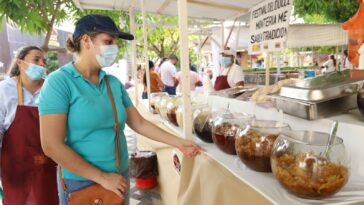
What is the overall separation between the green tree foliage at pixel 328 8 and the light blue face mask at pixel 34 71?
5511 mm

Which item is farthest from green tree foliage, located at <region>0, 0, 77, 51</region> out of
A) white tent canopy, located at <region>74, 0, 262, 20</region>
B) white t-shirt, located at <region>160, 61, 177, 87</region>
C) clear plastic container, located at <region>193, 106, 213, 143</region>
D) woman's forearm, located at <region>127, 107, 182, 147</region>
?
white t-shirt, located at <region>160, 61, 177, 87</region>

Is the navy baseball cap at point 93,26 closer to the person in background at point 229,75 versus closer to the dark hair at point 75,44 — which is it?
the dark hair at point 75,44

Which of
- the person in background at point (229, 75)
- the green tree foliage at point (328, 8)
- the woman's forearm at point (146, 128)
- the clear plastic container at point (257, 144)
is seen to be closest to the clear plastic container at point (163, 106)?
the woman's forearm at point (146, 128)

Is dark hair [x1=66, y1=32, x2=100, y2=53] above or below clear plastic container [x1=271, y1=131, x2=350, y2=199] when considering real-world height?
above

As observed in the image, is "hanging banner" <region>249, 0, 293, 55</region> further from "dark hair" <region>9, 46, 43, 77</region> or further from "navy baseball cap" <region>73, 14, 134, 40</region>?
"dark hair" <region>9, 46, 43, 77</region>

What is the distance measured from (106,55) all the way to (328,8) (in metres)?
6.86

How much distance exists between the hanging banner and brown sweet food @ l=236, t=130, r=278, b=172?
1.15 metres

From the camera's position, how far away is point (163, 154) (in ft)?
9.86

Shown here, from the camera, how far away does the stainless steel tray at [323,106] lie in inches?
52.6

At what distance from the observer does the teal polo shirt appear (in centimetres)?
140

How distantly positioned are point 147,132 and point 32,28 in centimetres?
198

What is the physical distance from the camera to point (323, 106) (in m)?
1.34

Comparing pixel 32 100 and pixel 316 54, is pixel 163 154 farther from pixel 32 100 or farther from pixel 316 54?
pixel 316 54

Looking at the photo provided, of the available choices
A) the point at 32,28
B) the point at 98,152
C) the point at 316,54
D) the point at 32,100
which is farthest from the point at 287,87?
the point at 316,54
